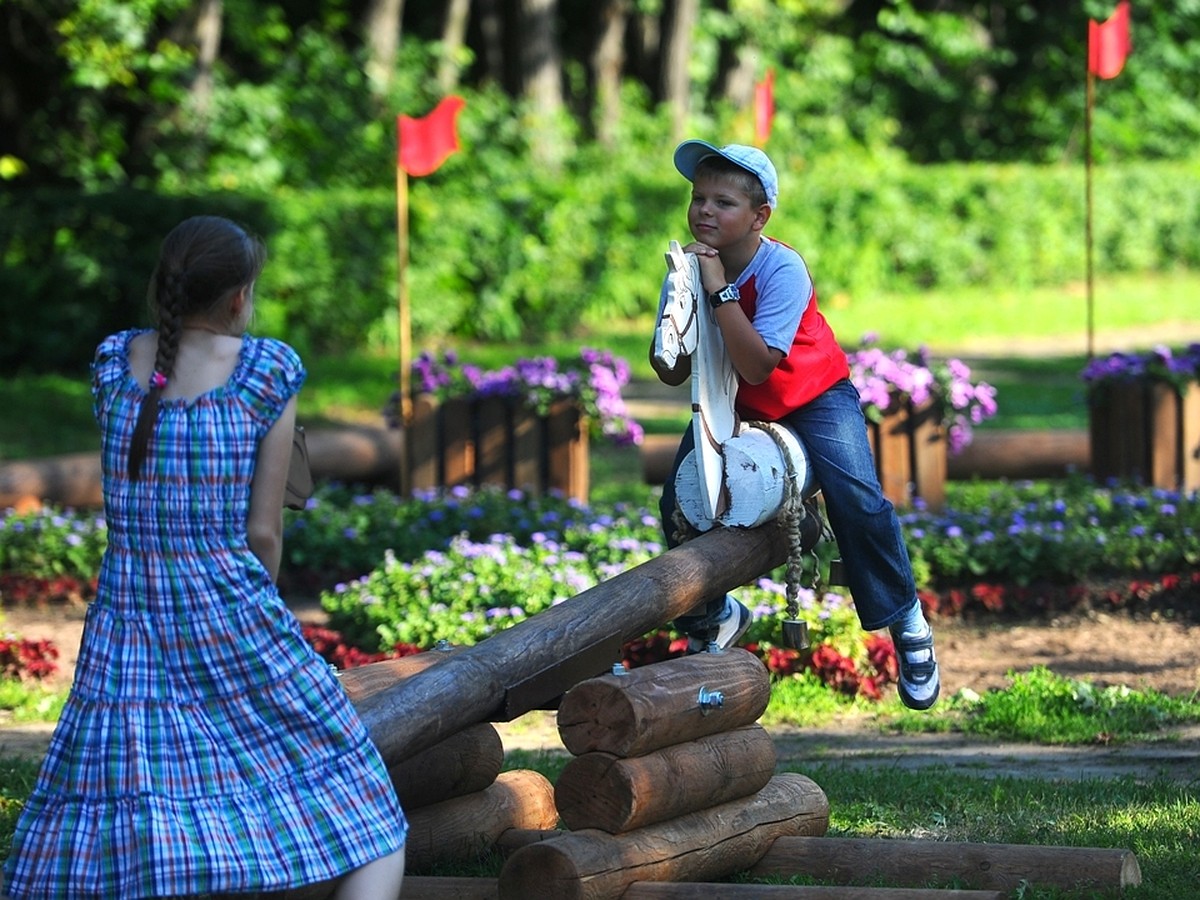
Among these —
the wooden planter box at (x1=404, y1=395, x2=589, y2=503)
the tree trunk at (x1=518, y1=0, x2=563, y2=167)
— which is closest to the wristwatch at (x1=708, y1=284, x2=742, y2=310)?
the wooden planter box at (x1=404, y1=395, x2=589, y2=503)

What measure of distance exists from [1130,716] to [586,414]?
3683 mm

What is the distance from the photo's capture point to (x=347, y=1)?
24.5 meters

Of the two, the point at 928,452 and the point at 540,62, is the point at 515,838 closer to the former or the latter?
the point at 928,452

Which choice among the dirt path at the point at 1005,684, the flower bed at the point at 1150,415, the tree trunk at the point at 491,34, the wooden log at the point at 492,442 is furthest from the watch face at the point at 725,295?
the tree trunk at the point at 491,34

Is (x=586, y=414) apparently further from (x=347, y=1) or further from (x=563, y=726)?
(x=347, y=1)

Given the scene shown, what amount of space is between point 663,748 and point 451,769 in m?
0.66

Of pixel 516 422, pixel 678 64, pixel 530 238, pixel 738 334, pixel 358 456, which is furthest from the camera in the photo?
pixel 678 64

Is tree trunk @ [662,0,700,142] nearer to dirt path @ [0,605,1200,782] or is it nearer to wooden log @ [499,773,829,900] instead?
dirt path @ [0,605,1200,782]

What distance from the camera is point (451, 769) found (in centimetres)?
444

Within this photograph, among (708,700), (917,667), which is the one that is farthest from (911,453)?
(708,700)

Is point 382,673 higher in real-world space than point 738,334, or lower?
lower

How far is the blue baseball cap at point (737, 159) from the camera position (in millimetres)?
4371

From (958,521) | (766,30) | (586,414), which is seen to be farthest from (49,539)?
(766,30)

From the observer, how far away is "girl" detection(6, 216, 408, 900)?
10.6ft
